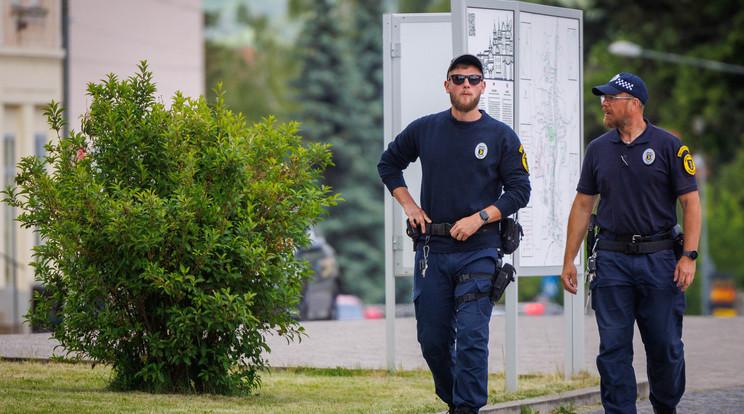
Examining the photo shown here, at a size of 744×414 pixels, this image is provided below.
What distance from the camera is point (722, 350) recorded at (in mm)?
14352

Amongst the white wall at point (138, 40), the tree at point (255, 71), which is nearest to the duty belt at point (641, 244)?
the white wall at point (138, 40)

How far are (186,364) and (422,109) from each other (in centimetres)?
312

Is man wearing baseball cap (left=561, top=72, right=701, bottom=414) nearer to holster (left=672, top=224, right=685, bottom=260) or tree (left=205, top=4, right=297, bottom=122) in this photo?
holster (left=672, top=224, right=685, bottom=260)

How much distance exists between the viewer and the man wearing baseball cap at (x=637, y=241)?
8.09m

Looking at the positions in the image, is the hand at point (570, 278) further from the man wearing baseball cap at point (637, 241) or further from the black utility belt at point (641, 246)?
the black utility belt at point (641, 246)

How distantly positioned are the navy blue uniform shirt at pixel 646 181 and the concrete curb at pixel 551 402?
55.7 inches

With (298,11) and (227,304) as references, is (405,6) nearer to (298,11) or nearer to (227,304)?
(298,11)

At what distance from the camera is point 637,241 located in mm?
8086

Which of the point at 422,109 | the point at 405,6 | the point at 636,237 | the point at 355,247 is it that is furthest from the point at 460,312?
the point at 405,6

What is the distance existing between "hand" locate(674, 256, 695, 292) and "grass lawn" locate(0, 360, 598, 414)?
5.30 feet

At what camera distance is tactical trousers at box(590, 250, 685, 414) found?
26.6 ft

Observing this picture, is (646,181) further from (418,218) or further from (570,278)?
(418,218)

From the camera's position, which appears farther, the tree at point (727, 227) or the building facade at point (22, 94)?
the tree at point (727, 227)

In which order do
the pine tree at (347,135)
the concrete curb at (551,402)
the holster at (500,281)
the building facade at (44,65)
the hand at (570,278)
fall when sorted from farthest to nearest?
1. the pine tree at (347,135)
2. the building facade at (44,65)
3. the concrete curb at (551,402)
4. the hand at (570,278)
5. the holster at (500,281)
